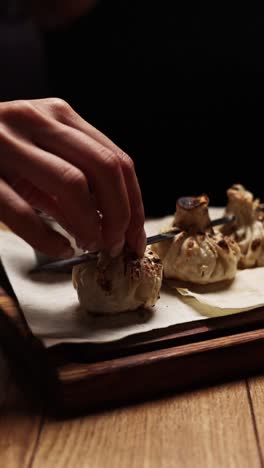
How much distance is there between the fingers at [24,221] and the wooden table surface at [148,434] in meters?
0.19

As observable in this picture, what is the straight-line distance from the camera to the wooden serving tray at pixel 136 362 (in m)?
0.75

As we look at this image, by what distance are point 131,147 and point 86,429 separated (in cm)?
107

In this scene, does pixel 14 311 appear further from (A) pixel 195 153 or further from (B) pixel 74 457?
(A) pixel 195 153

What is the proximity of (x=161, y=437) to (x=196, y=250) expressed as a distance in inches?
14.7

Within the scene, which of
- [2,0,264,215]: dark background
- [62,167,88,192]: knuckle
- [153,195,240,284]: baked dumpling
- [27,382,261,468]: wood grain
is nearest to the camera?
[27,382,261,468]: wood grain

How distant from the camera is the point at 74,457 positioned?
26.2 inches

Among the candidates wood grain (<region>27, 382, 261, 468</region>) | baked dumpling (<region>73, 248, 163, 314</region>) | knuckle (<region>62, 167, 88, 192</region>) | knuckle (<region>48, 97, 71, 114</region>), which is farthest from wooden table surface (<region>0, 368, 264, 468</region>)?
knuckle (<region>48, 97, 71, 114</region>)

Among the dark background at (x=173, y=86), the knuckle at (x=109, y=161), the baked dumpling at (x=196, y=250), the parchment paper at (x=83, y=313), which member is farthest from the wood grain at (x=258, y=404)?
the dark background at (x=173, y=86)

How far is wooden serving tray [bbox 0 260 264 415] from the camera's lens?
0.75 meters

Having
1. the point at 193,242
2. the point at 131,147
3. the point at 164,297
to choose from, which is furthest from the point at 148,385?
the point at 131,147

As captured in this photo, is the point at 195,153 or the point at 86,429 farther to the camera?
the point at 195,153

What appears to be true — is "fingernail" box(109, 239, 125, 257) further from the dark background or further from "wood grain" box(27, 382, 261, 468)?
the dark background

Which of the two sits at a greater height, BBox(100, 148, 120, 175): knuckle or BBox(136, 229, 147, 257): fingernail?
BBox(100, 148, 120, 175): knuckle

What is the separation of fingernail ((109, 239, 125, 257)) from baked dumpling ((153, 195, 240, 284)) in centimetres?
15
